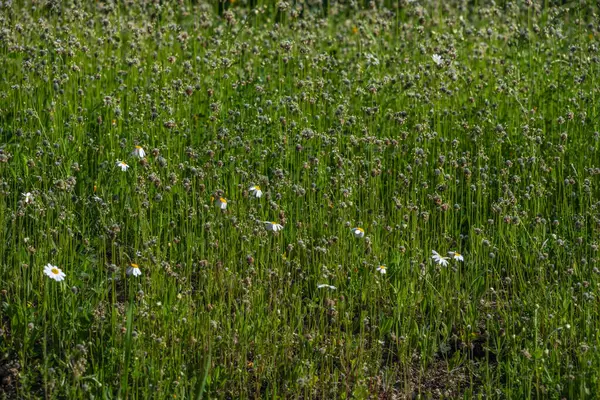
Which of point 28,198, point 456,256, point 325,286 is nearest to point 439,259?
point 456,256

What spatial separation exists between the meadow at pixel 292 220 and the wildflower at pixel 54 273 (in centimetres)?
2

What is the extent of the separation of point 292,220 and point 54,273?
1436 mm

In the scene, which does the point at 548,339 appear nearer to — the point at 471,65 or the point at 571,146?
the point at 571,146

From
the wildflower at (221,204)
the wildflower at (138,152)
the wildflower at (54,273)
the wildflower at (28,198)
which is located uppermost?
the wildflower at (138,152)

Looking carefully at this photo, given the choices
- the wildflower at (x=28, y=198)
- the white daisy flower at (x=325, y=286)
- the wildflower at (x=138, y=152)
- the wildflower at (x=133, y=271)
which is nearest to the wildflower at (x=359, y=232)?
the white daisy flower at (x=325, y=286)

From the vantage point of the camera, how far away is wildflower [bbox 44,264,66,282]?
4133 millimetres

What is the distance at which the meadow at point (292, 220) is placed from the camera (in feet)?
13.6

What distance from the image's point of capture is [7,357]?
159 inches

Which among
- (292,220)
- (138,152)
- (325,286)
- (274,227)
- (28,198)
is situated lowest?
(325,286)

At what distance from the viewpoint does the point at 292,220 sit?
5.14 m

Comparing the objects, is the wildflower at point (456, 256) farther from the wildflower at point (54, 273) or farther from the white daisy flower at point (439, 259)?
the wildflower at point (54, 273)

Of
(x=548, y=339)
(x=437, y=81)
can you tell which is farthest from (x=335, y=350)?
(x=437, y=81)

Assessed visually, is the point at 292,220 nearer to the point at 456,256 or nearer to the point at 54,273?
the point at 456,256

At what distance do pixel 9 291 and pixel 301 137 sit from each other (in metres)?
1.90
